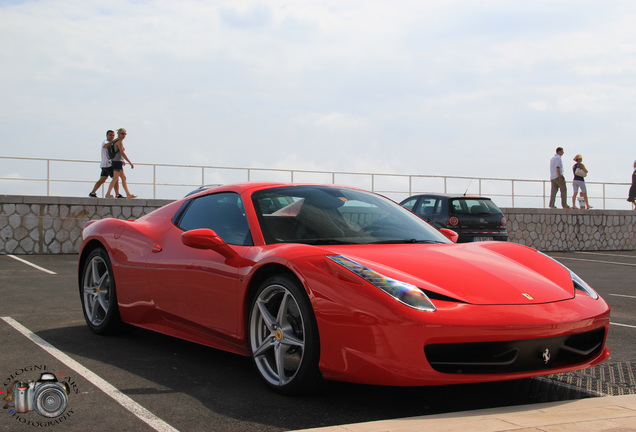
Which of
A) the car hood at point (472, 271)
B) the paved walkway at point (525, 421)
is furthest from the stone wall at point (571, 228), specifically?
the paved walkway at point (525, 421)

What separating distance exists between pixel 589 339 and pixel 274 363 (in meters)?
1.76

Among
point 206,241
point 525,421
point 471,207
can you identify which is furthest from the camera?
point 471,207

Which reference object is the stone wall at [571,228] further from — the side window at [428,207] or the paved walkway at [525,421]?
the paved walkway at [525,421]

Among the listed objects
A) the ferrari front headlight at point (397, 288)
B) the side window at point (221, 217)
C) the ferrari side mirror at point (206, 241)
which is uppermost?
the side window at point (221, 217)

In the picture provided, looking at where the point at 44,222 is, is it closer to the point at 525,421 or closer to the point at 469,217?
the point at 469,217

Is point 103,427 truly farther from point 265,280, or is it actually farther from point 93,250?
point 93,250

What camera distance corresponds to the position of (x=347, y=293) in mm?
3619

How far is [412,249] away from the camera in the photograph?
14.2ft

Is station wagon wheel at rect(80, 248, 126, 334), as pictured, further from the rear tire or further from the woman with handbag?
the woman with handbag

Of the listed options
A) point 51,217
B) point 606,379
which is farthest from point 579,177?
point 606,379

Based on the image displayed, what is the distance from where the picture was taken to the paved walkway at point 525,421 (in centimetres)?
309

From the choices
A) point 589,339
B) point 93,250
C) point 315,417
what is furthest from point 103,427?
point 93,250

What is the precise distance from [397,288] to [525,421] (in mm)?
858

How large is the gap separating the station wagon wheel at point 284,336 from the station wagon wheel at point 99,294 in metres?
1.98
